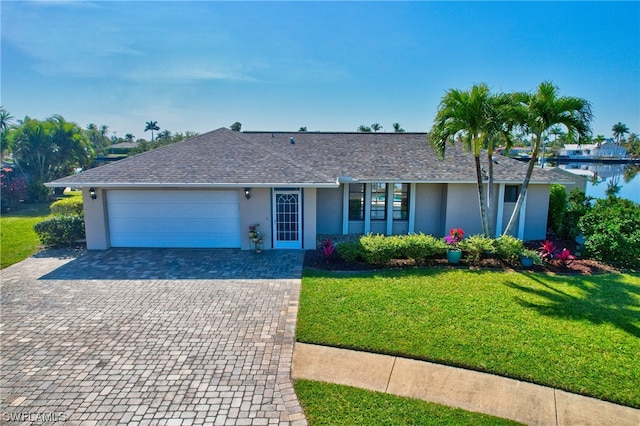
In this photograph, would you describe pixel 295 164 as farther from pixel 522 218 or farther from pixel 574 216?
pixel 574 216

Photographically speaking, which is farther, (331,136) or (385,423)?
(331,136)

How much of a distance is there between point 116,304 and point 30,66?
12579mm

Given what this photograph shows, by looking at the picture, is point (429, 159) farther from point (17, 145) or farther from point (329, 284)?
point (17, 145)

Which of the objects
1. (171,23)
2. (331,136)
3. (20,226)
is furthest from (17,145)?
(331,136)

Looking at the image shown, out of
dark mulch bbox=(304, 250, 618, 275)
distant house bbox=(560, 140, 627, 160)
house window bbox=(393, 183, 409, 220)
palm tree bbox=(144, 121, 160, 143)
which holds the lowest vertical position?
dark mulch bbox=(304, 250, 618, 275)

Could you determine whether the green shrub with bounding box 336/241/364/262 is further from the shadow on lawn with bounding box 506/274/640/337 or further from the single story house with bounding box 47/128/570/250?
the shadow on lawn with bounding box 506/274/640/337

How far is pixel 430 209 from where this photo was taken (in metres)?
15.2

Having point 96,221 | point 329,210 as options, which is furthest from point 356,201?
point 96,221

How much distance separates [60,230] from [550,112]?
57.3ft

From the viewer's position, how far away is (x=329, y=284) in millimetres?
9430

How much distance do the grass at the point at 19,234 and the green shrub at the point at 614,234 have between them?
1933cm

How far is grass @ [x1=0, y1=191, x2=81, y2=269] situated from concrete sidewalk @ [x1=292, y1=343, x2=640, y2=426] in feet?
38.0

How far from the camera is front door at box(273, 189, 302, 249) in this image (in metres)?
12.7

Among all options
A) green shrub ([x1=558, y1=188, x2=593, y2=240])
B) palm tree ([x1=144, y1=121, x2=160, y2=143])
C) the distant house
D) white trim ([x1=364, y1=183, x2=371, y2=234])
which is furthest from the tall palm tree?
the distant house
